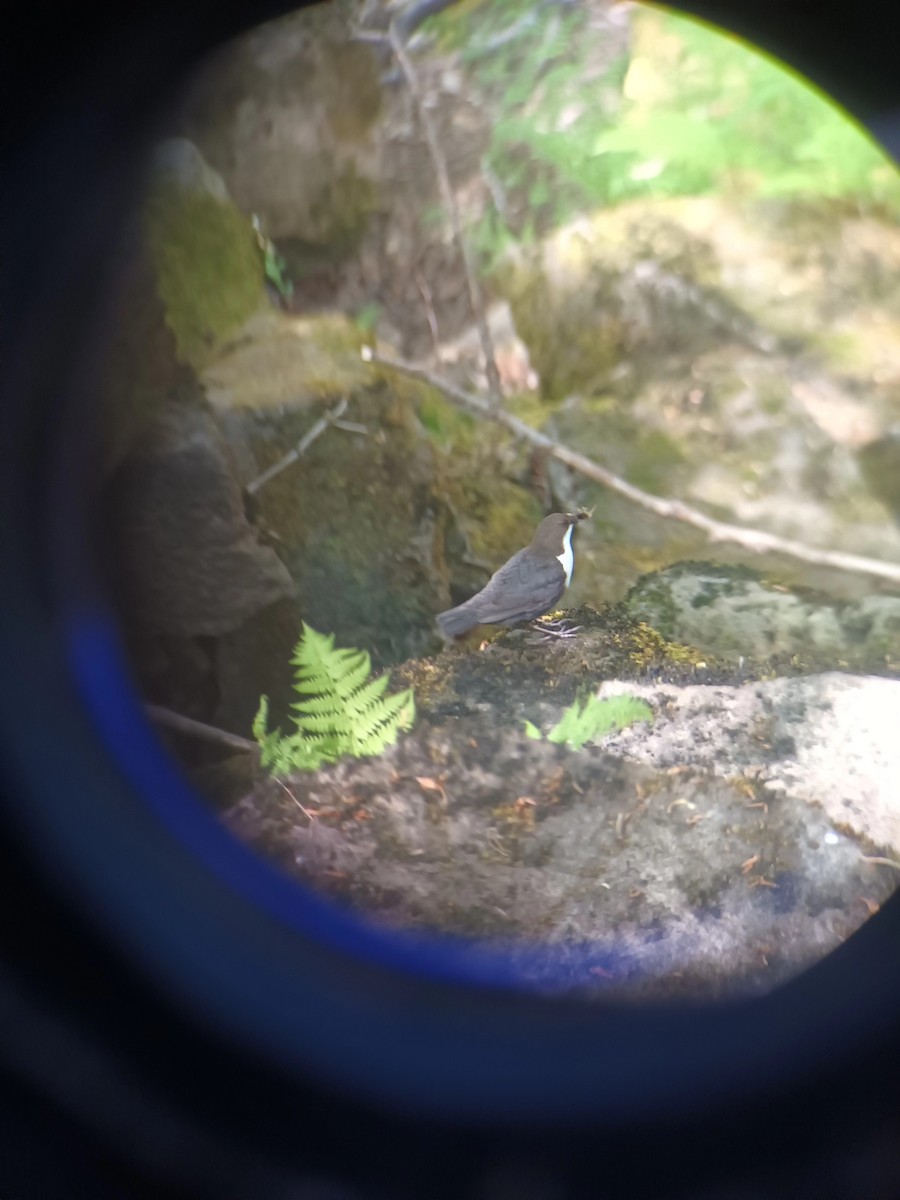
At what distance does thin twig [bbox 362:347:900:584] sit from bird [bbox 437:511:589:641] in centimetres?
7

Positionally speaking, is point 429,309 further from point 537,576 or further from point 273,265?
point 537,576

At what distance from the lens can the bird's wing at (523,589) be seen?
35.2 inches

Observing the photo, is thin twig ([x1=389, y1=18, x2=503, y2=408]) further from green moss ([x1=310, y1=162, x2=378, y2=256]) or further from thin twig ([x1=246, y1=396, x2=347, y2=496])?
thin twig ([x1=246, y1=396, x2=347, y2=496])

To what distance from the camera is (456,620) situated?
36.3 inches

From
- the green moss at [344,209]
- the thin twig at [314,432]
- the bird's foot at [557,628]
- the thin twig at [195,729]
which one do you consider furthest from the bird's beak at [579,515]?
the thin twig at [195,729]

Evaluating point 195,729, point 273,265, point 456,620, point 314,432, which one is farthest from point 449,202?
point 195,729

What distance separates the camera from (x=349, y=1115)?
0.76 meters

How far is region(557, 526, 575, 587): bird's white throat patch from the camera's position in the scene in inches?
35.3

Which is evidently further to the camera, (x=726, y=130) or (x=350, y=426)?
(x=350, y=426)

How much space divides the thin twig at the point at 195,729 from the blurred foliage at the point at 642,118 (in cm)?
90

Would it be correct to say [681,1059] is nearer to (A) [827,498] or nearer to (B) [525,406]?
(A) [827,498]

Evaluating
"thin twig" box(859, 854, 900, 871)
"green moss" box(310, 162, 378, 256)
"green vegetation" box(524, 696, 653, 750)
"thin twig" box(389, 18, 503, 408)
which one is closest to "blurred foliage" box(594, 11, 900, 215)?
"thin twig" box(389, 18, 503, 408)

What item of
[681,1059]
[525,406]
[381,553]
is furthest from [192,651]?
[681,1059]

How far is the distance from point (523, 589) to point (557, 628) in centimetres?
9
